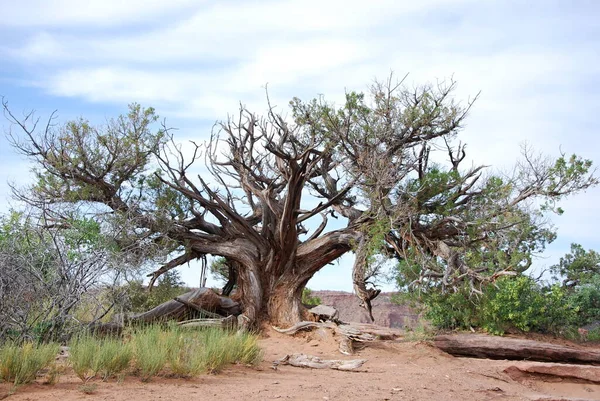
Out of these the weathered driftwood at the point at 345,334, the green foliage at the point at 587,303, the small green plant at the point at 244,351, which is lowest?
the small green plant at the point at 244,351

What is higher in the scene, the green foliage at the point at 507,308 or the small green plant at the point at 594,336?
the green foliage at the point at 507,308

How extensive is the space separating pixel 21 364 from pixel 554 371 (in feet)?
32.7

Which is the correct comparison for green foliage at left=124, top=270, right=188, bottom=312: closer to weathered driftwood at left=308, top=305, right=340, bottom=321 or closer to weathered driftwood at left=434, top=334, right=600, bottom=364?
weathered driftwood at left=308, top=305, right=340, bottom=321

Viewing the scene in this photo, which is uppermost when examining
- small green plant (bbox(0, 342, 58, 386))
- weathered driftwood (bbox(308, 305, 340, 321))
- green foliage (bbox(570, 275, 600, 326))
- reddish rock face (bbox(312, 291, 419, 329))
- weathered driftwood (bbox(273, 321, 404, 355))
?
reddish rock face (bbox(312, 291, 419, 329))

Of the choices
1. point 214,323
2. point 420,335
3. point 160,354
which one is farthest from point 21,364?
point 420,335

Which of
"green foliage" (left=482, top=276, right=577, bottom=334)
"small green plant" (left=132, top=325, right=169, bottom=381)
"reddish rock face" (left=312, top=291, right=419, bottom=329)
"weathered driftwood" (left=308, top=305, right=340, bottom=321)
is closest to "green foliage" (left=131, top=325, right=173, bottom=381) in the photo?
"small green plant" (left=132, top=325, right=169, bottom=381)

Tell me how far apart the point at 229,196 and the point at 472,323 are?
7237 millimetres

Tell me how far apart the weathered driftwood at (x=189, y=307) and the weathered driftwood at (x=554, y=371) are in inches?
284

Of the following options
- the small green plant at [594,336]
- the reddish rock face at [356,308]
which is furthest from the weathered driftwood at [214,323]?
the reddish rock face at [356,308]

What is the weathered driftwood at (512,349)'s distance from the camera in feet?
46.0

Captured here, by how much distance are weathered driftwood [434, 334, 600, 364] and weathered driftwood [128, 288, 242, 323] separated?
5493 millimetres

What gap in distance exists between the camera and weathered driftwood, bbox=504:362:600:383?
1255 centimetres

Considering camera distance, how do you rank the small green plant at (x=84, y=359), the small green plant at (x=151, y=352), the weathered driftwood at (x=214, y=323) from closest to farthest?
the small green plant at (x=84, y=359)
the small green plant at (x=151, y=352)
the weathered driftwood at (x=214, y=323)

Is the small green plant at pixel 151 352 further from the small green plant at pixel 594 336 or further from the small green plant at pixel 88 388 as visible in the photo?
the small green plant at pixel 594 336
